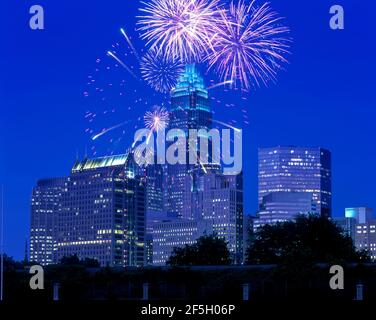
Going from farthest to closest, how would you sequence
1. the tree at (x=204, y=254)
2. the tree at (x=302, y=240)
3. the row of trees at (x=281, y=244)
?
the tree at (x=204, y=254) < the row of trees at (x=281, y=244) < the tree at (x=302, y=240)

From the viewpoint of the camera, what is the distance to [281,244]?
13438 cm

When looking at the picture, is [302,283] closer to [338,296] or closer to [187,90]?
[338,296]

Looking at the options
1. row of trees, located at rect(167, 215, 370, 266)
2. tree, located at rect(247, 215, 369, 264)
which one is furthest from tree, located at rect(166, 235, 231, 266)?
tree, located at rect(247, 215, 369, 264)

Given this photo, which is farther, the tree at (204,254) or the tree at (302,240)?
the tree at (204,254)

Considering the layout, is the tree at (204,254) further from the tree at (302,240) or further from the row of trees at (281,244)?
the tree at (302,240)

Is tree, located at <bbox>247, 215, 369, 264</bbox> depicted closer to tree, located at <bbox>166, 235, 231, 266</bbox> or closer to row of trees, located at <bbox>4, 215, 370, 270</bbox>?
row of trees, located at <bbox>4, 215, 370, 270</bbox>

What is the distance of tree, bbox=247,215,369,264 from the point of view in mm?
127500

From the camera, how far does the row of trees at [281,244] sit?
422 ft

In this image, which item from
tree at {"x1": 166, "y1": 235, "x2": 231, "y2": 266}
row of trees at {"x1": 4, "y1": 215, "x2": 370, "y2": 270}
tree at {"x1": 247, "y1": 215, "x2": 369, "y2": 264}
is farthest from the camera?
tree at {"x1": 166, "y1": 235, "x2": 231, "y2": 266}

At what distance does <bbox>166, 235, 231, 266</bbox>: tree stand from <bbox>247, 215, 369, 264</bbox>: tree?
3.23 meters

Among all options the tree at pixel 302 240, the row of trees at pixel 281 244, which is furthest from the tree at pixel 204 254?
the tree at pixel 302 240

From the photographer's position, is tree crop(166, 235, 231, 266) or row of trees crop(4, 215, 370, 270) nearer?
row of trees crop(4, 215, 370, 270)

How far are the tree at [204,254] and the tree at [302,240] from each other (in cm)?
323

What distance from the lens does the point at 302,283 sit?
250ft
